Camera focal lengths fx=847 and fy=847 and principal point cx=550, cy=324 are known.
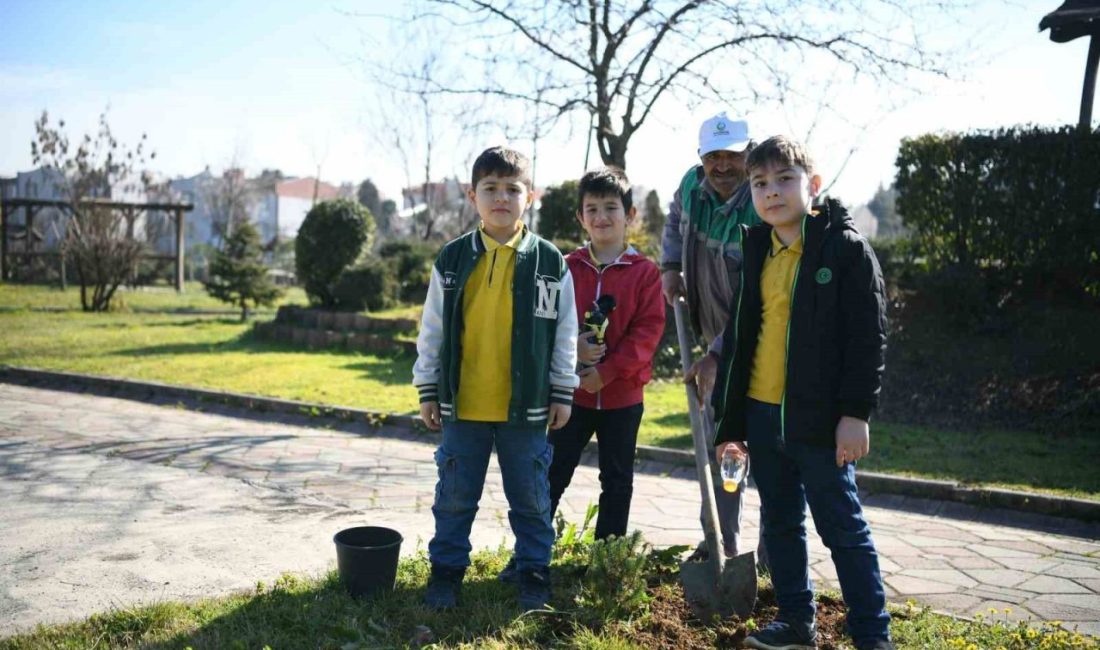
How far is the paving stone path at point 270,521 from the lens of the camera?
3688mm

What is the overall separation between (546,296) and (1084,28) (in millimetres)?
11082

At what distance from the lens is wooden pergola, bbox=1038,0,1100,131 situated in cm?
1086

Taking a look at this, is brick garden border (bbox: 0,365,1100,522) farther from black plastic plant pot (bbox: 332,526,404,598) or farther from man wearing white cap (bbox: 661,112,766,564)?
black plastic plant pot (bbox: 332,526,404,598)

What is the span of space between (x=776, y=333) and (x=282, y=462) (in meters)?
4.33

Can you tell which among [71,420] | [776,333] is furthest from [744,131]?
[71,420]

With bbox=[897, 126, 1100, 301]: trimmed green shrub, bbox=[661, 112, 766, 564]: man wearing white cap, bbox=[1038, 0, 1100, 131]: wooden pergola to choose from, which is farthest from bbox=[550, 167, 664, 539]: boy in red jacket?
bbox=[1038, 0, 1100, 131]: wooden pergola

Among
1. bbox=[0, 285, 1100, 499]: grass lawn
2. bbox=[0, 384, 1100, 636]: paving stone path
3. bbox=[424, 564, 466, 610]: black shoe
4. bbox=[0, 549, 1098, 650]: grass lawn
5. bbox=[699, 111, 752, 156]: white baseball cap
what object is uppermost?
bbox=[699, 111, 752, 156]: white baseball cap

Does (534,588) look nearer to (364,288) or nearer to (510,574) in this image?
(510,574)

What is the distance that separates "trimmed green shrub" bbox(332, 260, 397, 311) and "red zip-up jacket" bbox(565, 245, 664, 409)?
10393mm

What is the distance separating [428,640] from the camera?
9.80ft

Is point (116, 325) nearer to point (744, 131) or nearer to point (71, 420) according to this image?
point (71, 420)

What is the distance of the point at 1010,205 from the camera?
10.1 metres

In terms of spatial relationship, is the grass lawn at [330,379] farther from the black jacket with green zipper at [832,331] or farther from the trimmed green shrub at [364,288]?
the black jacket with green zipper at [832,331]

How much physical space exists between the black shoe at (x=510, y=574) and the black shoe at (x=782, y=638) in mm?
1032
